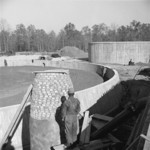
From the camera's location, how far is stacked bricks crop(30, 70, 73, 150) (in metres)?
5.78

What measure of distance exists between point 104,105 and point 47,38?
75627 mm

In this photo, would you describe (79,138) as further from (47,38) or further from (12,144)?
(47,38)

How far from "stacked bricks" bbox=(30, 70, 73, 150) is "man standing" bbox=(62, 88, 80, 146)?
0.34 m

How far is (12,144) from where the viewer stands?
23.6ft

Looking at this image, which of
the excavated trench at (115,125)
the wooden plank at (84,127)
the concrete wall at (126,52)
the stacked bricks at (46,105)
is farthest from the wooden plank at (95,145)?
the concrete wall at (126,52)

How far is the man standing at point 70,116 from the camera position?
5625 millimetres

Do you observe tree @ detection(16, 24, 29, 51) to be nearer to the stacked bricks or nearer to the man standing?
the stacked bricks

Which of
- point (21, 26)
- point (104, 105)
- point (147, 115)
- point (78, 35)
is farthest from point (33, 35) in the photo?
point (147, 115)

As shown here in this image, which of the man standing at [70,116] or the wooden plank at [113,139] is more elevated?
the man standing at [70,116]

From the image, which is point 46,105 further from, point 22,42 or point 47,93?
point 22,42

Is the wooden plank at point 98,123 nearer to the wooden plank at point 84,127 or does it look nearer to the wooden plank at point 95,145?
the wooden plank at point 84,127

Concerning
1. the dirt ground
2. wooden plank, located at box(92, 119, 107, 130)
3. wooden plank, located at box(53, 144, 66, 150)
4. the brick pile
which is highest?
the brick pile

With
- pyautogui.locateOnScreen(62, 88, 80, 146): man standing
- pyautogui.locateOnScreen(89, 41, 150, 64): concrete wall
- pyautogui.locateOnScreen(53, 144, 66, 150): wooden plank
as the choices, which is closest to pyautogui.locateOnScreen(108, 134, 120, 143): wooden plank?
pyautogui.locateOnScreen(62, 88, 80, 146): man standing

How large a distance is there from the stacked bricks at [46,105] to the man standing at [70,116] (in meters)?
0.34
